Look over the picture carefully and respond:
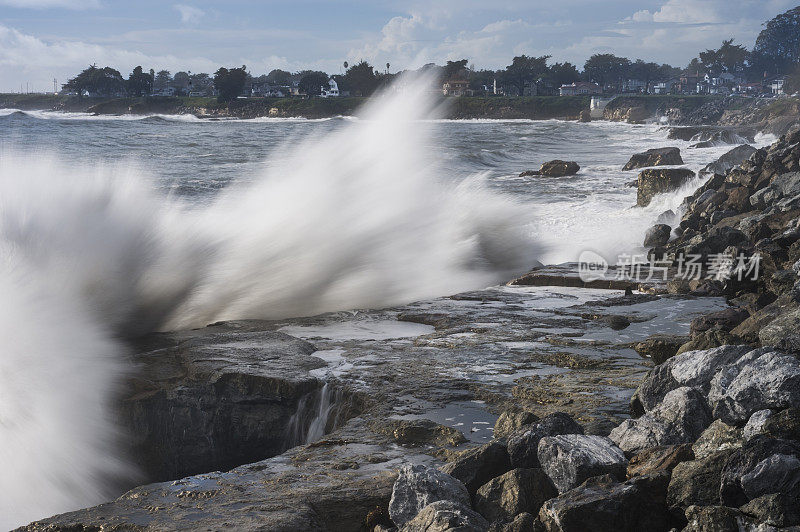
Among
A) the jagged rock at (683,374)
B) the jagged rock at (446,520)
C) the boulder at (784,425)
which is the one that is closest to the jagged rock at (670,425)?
the jagged rock at (683,374)

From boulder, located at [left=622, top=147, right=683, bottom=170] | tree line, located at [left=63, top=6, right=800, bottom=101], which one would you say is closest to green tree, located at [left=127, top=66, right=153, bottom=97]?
tree line, located at [left=63, top=6, right=800, bottom=101]

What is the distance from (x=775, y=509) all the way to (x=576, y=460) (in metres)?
0.80

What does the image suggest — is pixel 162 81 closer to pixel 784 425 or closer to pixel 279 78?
pixel 279 78

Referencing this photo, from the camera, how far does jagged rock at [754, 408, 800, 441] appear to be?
3.13m

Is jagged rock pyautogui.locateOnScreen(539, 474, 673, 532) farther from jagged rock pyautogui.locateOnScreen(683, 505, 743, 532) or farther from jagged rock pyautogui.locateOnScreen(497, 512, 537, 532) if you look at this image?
jagged rock pyautogui.locateOnScreen(683, 505, 743, 532)

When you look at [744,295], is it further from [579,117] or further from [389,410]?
[579,117]

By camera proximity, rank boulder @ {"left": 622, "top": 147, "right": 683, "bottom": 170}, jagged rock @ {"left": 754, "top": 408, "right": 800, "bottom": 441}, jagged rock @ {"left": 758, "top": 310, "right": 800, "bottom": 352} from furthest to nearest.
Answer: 1. boulder @ {"left": 622, "top": 147, "right": 683, "bottom": 170}
2. jagged rock @ {"left": 758, "top": 310, "right": 800, "bottom": 352}
3. jagged rock @ {"left": 754, "top": 408, "right": 800, "bottom": 441}

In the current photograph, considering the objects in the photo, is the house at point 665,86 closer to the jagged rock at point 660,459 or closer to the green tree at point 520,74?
the green tree at point 520,74

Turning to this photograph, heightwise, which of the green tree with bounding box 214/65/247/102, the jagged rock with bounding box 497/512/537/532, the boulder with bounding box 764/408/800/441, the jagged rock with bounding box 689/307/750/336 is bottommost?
the jagged rock with bounding box 497/512/537/532

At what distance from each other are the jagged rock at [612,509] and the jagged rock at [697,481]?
1.9 inches

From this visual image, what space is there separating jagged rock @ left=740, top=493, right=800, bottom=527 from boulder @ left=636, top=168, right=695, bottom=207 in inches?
579

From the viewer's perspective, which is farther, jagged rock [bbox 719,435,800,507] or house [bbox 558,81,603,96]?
house [bbox 558,81,603,96]

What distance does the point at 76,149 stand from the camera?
34.3 meters

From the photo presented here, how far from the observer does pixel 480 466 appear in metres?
3.42
